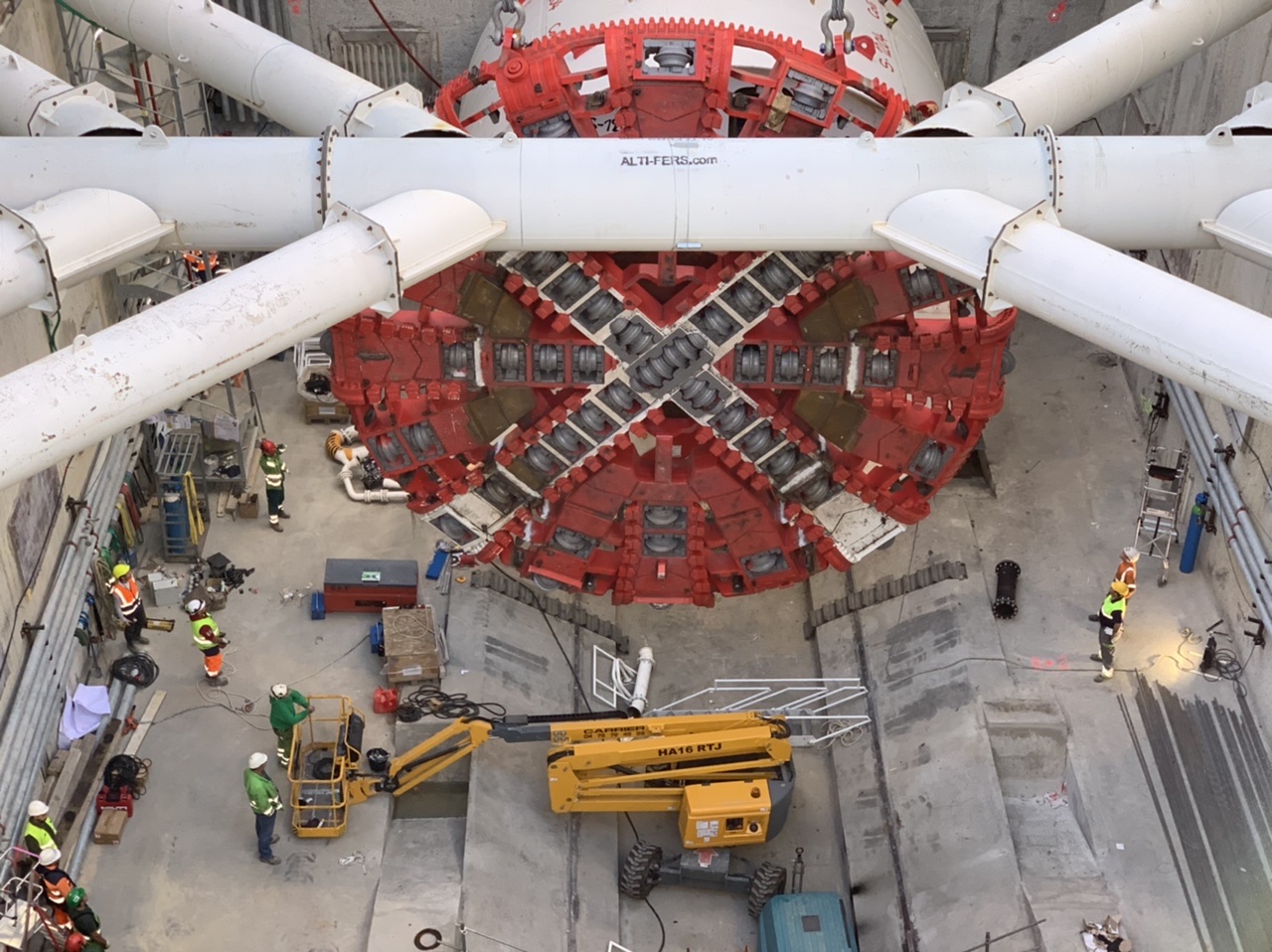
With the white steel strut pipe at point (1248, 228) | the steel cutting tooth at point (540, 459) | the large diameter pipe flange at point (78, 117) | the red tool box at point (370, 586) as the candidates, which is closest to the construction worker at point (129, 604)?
the red tool box at point (370, 586)

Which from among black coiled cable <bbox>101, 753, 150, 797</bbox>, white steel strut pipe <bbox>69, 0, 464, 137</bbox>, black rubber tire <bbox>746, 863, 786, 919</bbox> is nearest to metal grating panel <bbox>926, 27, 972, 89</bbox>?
white steel strut pipe <bbox>69, 0, 464, 137</bbox>

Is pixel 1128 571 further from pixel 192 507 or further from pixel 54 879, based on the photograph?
pixel 54 879

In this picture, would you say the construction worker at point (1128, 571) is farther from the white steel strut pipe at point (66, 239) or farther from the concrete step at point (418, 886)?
the white steel strut pipe at point (66, 239)

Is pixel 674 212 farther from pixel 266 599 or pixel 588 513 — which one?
pixel 266 599

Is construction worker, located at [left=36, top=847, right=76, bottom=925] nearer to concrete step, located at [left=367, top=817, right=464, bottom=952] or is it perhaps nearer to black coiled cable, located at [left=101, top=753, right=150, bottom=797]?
black coiled cable, located at [left=101, top=753, right=150, bottom=797]

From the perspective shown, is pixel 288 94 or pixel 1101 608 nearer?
pixel 288 94

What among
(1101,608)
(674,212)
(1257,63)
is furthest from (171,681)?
(1257,63)

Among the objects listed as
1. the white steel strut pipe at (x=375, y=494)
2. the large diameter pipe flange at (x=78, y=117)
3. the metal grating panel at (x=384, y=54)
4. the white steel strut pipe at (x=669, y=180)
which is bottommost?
the white steel strut pipe at (x=375, y=494)
